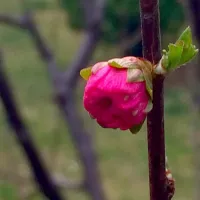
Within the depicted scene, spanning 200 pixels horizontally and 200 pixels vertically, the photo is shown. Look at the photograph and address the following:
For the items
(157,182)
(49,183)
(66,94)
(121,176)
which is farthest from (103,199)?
(121,176)

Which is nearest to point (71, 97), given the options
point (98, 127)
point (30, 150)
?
point (30, 150)

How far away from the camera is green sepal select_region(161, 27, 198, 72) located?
0.65 meters

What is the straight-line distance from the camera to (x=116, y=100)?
646mm

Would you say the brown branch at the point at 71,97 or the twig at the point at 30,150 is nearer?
the twig at the point at 30,150

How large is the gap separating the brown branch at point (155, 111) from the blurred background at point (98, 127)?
2887mm

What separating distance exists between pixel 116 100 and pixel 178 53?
9 centimetres

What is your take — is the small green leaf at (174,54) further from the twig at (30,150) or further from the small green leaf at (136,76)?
the twig at (30,150)

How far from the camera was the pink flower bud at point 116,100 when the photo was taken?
0.65 metres

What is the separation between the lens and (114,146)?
6.18 m

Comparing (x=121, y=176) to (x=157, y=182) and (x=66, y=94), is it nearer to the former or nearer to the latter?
(x=66, y=94)

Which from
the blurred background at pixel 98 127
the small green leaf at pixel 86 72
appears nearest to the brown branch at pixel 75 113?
the blurred background at pixel 98 127

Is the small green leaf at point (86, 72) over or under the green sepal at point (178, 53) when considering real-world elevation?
under

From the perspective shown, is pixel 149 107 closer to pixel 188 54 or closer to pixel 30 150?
pixel 188 54

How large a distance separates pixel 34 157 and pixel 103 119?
1410mm
